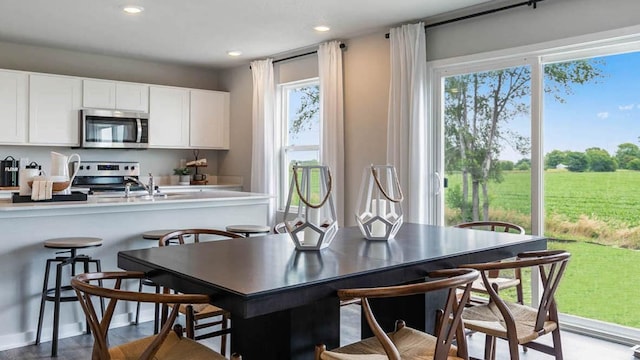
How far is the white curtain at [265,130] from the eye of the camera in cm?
608

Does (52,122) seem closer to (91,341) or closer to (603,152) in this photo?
(91,341)

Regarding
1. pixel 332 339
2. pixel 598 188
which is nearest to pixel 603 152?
pixel 598 188

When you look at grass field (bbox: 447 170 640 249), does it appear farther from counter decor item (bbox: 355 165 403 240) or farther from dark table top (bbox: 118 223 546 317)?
counter decor item (bbox: 355 165 403 240)

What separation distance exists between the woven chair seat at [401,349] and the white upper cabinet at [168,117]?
16.3 feet

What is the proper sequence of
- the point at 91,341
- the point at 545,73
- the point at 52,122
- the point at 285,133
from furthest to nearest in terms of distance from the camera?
the point at 285,133, the point at 52,122, the point at 545,73, the point at 91,341

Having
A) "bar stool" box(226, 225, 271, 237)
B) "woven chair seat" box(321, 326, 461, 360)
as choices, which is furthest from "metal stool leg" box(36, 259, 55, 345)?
"woven chair seat" box(321, 326, 461, 360)

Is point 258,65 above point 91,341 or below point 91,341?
above

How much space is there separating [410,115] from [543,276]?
96.0 inches

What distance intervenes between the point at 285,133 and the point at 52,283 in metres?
3.20

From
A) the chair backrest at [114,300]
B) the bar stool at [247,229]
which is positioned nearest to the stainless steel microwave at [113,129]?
the bar stool at [247,229]

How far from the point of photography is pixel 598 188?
3641 mm

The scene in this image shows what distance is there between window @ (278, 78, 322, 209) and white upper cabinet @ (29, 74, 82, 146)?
226cm

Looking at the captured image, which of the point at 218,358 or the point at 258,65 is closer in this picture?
the point at 218,358

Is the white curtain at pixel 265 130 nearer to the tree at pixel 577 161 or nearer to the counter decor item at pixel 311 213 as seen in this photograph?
the tree at pixel 577 161
